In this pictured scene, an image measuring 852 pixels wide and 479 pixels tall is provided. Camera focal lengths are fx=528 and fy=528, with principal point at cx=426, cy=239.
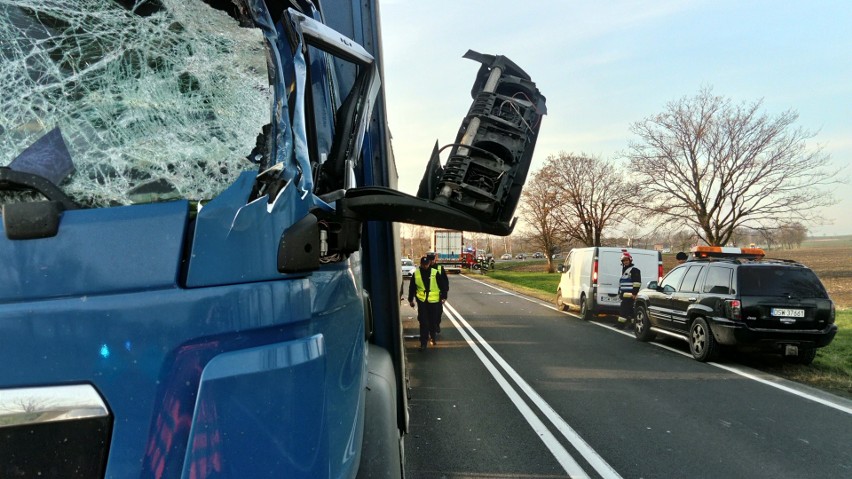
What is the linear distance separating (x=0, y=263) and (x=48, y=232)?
0.12 metres

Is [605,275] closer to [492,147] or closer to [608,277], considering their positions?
[608,277]

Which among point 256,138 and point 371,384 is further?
point 371,384

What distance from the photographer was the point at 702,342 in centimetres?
923

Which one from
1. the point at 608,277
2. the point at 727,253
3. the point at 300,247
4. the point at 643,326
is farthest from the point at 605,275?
the point at 300,247

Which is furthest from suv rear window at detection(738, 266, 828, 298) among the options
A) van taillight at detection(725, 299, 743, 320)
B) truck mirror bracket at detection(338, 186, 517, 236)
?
truck mirror bracket at detection(338, 186, 517, 236)

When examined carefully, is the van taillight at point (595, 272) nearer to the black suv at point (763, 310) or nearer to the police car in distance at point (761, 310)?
the police car in distance at point (761, 310)

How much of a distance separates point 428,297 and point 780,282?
237 inches

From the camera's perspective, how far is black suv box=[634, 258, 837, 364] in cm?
833

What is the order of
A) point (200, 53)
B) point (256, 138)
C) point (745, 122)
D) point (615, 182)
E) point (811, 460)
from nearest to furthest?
1. point (256, 138)
2. point (200, 53)
3. point (811, 460)
4. point (745, 122)
5. point (615, 182)

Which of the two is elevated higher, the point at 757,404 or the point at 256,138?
the point at 256,138

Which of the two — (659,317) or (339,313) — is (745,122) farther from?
(339,313)

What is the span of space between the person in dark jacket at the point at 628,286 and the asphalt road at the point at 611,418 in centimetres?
375

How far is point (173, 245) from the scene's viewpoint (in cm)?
124

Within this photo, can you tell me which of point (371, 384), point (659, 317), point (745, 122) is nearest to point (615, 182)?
point (745, 122)
